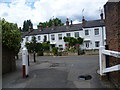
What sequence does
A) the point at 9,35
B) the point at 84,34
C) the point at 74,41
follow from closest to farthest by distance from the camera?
the point at 9,35 < the point at 74,41 < the point at 84,34

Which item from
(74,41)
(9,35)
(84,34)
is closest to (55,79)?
(9,35)

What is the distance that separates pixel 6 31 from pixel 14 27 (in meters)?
0.99

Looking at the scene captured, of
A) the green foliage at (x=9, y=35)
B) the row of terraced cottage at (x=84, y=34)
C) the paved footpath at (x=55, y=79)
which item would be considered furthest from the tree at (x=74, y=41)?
the green foliage at (x=9, y=35)

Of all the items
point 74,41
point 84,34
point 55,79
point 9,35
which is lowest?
point 55,79

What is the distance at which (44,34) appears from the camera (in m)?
34.1

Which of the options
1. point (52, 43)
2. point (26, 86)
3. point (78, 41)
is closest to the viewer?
point (26, 86)

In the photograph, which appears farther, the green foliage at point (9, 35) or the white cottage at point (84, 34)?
the white cottage at point (84, 34)

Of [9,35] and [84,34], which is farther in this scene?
[84,34]

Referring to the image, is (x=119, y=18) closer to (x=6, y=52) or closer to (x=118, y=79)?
(x=118, y=79)

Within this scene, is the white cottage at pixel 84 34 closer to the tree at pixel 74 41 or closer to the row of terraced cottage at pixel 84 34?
the row of terraced cottage at pixel 84 34

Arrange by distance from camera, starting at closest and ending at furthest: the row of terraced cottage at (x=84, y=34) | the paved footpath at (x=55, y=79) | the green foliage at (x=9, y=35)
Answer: the paved footpath at (x=55, y=79), the green foliage at (x=9, y=35), the row of terraced cottage at (x=84, y=34)

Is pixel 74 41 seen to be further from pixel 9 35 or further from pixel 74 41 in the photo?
pixel 9 35

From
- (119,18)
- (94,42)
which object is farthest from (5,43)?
(94,42)

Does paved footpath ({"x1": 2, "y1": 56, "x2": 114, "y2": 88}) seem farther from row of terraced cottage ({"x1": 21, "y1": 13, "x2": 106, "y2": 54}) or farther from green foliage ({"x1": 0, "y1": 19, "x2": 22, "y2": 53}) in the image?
row of terraced cottage ({"x1": 21, "y1": 13, "x2": 106, "y2": 54})
